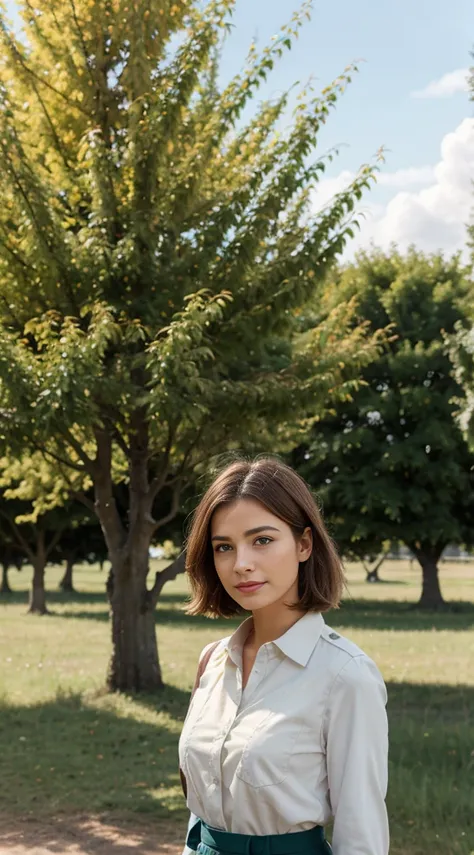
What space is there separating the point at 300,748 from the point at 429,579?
3016 centimetres

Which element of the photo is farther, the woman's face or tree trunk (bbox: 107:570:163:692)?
tree trunk (bbox: 107:570:163:692)

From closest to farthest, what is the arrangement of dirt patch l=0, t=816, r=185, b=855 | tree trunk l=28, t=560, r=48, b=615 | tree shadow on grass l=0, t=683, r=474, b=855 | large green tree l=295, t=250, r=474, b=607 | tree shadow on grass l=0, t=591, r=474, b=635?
1. dirt patch l=0, t=816, r=185, b=855
2. tree shadow on grass l=0, t=683, r=474, b=855
3. tree shadow on grass l=0, t=591, r=474, b=635
4. large green tree l=295, t=250, r=474, b=607
5. tree trunk l=28, t=560, r=48, b=615

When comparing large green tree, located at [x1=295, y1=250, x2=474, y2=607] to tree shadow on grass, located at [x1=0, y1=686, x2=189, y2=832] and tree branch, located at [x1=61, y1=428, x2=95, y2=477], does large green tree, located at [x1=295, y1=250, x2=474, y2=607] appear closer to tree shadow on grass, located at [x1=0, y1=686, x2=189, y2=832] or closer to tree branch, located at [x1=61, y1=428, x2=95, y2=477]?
tree branch, located at [x1=61, y1=428, x2=95, y2=477]

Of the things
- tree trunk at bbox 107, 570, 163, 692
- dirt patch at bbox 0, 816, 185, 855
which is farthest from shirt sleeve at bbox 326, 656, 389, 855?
tree trunk at bbox 107, 570, 163, 692

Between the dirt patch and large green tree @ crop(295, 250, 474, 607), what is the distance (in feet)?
68.1

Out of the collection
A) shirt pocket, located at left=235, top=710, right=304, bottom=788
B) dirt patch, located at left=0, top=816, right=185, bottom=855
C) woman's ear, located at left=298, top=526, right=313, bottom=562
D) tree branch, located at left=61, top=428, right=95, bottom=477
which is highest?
tree branch, located at left=61, top=428, right=95, bottom=477

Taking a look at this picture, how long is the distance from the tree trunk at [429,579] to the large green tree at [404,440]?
3 cm

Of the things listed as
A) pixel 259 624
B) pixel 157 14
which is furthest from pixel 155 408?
pixel 259 624

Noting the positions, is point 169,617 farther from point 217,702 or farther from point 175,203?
point 217,702

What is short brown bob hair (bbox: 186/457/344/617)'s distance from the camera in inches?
92.7

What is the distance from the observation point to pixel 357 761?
2.06 metres

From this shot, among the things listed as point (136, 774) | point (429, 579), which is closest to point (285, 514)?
point (136, 774)

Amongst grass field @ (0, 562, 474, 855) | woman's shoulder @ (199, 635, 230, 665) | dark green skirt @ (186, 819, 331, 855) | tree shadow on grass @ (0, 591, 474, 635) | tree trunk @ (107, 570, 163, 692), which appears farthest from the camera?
tree shadow on grass @ (0, 591, 474, 635)

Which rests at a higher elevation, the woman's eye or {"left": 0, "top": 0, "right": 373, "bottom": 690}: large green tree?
{"left": 0, "top": 0, "right": 373, "bottom": 690}: large green tree
